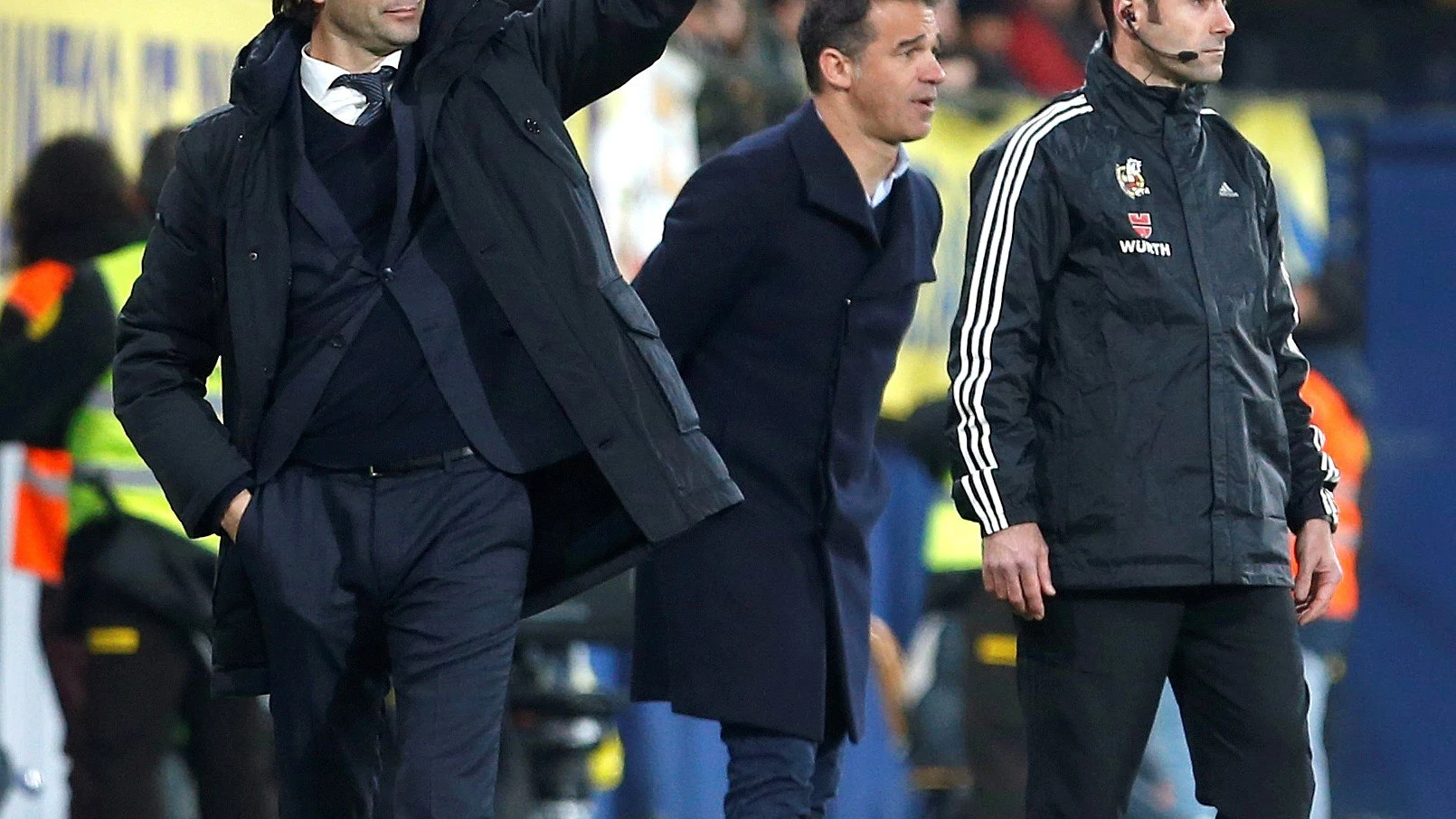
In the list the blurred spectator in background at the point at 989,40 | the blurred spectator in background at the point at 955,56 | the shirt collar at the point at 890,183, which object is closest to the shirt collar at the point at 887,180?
the shirt collar at the point at 890,183

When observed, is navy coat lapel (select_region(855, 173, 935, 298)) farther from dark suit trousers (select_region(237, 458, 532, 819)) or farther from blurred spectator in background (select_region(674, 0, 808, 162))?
blurred spectator in background (select_region(674, 0, 808, 162))

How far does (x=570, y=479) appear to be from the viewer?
15.4ft

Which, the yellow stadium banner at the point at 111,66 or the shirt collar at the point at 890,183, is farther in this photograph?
the yellow stadium banner at the point at 111,66

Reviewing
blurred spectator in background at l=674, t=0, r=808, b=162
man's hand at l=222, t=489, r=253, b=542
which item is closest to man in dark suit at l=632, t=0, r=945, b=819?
man's hand at l=222, t=489, r=253, b=542

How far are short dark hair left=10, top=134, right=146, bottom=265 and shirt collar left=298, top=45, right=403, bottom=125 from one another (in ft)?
7.45

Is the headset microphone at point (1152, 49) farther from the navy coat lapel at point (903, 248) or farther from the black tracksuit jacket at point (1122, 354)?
the navy coat lapel at point (903, 248)

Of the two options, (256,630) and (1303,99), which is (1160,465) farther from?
(1303,99)

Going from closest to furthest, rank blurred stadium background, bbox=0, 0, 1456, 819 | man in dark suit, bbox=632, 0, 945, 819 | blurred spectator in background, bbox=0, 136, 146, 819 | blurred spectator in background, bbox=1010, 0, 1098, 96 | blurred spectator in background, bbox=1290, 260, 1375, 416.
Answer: man in dark suit, bbox=632, 0, 945, 819 → blurred spectator in background, bbox=0, 136, 146, 819 → blurred stadium background, bbox=0, 0, 1456, 819 → blurred spectator in background, bbox=1290, 260, 1375, 416 → blurred spectator in background, bbox=1010, 0, 1098, 96

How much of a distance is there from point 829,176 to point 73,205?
2.24 m

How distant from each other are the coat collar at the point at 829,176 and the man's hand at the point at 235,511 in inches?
58.8

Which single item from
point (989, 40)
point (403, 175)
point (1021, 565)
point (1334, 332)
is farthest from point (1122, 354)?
point (989, 40)

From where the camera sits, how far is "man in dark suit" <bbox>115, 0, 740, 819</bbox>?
14.8 feet

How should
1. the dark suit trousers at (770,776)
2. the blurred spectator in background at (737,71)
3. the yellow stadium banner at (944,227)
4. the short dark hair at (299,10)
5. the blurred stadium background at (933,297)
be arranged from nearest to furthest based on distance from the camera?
the short dark hair at (299,10)
the dark suit trousers at (770,776)
the blurred stadium background at (933,297)
the blurred spectator in background at (737,71)
the yellow stadium banner at (944,227)

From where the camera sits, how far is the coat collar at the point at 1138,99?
16.0ft
